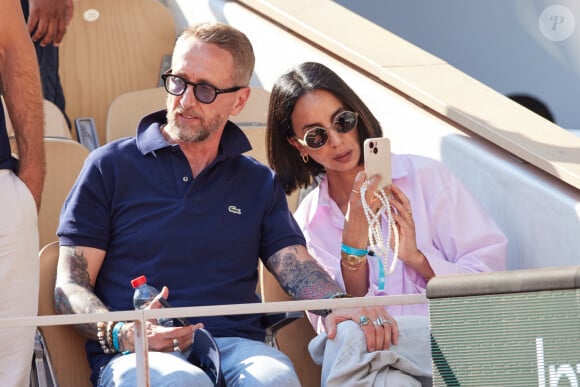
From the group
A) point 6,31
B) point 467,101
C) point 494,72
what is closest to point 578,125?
point 494,72

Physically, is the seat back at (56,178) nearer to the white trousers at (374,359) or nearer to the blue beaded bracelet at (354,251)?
the blue beaded bracelet at (354,251)

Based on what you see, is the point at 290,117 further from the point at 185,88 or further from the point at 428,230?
the point at 428,230

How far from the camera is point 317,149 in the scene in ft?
13.7

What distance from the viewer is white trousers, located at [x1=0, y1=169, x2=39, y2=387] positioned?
343 centimetres

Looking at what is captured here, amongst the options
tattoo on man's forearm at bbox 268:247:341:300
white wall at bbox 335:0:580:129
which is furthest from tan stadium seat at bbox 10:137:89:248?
white wall at bbox 335:0:580:129

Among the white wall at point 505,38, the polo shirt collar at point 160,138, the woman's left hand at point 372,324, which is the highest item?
the polo shirt collar at point 160,138

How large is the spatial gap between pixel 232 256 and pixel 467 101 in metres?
1.36

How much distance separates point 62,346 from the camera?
374 centimetres

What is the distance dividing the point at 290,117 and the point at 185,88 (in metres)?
0.42

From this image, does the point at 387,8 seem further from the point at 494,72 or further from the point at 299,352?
the point at 299,352

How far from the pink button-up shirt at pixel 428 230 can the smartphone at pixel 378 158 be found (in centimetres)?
40

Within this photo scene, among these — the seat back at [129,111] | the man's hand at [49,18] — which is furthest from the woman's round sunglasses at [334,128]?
the man's hand at [49,18]

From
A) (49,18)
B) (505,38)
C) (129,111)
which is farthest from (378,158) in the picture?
(505,38)

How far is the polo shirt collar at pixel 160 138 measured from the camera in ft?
13.2
